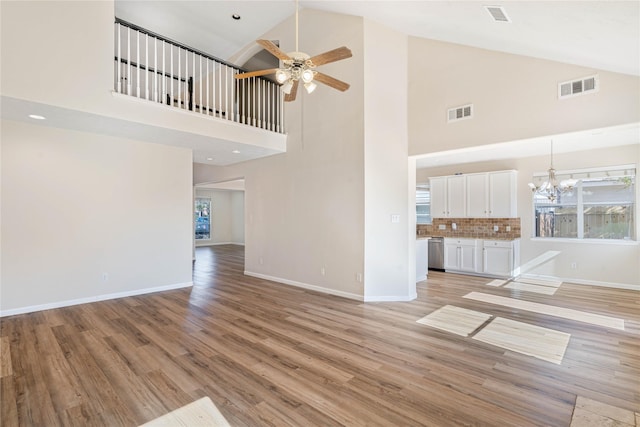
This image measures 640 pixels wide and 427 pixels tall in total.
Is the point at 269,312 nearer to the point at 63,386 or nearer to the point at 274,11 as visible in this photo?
the point at 63,386

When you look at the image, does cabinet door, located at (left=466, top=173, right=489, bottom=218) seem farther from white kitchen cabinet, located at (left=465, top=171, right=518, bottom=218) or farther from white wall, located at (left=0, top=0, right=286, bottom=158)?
white wall, located at (left=0, top=0, right=286, bottom=158)

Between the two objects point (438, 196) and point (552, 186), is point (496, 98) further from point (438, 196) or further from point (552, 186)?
point (438, 196)

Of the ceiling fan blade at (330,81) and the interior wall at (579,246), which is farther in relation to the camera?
the interior wall at (579,246)

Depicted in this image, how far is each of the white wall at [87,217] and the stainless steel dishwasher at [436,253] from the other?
226 inches

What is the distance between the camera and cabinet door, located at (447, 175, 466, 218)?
7.46m

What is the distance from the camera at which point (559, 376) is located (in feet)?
8.39

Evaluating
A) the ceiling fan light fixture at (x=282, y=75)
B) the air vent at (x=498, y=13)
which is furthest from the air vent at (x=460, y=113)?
the ceiling fan light fixture at (x=282, y=75)

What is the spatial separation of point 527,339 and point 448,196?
4901 mm

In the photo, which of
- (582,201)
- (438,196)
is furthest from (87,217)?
(582,201)

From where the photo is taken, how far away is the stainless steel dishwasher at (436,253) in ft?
24.5

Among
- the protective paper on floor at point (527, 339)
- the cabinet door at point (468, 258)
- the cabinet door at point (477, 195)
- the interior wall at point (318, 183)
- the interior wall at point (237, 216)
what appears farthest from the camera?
the interior wall at point (237, 216)

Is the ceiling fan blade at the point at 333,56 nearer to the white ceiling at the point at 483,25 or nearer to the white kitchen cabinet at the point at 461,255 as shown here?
the white ceiling at the point at 483,25

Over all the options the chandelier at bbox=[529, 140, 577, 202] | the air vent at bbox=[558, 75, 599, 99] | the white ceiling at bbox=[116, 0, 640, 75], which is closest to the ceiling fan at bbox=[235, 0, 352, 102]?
the white ceiling at bbox=[116, 0, 640, 75]

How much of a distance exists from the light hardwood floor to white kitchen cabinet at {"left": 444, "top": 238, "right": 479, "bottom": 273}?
258cm
